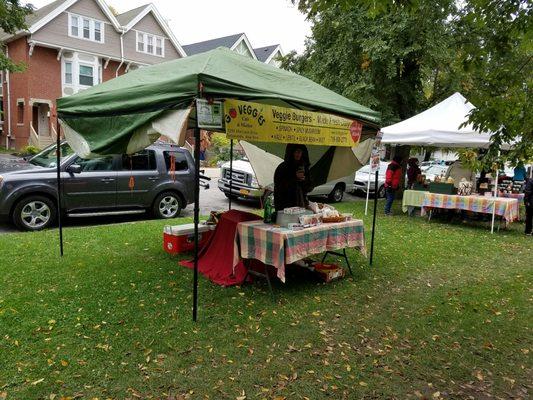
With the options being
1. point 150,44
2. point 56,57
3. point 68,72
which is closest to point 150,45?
point 150,44

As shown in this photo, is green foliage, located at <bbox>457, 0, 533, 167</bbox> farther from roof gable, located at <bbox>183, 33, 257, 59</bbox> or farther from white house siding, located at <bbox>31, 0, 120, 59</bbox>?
roof gable, located at <bbox>183, 33, 257, 59</bbox>

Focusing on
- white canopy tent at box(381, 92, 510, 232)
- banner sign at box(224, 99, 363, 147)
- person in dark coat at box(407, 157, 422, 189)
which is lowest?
person in dark coat at box(407, 157, 422, 189)

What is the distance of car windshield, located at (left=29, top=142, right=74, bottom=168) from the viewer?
8797mm

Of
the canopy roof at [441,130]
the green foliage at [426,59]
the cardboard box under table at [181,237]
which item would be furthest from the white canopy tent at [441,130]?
the cardboard box under table at [181,237]

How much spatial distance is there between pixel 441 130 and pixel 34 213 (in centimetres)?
943

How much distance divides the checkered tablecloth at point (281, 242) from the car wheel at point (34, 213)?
5062 millimetres

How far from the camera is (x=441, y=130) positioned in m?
10.4

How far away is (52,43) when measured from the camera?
1018 inches

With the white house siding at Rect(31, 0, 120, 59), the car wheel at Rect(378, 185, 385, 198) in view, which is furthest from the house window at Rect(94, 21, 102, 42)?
the car wheel at Rect(378, 185, 385, 198)

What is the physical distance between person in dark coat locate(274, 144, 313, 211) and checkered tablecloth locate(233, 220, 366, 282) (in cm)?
54

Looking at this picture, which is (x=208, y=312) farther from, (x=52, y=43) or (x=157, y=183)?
(x=52, y=43)

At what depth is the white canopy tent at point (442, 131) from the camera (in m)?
10.1

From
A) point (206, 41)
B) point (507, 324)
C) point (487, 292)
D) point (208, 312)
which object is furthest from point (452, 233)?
point (206, 41)

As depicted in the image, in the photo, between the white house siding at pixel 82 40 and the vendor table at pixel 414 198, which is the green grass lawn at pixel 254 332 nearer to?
the vendor table at pixel 414 198
